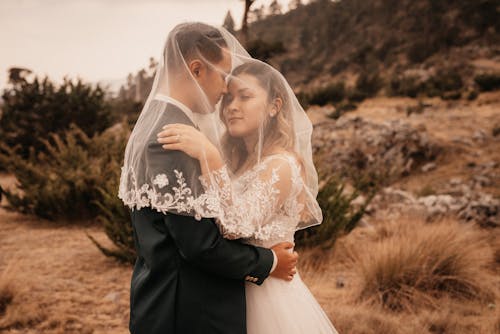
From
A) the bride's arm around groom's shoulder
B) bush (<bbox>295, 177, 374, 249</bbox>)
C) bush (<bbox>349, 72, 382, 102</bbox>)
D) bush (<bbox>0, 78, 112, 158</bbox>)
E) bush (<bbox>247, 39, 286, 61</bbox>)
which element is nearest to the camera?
the bride's arm around groom's shoulder

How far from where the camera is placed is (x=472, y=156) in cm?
1130

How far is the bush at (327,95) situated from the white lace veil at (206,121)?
21245mm

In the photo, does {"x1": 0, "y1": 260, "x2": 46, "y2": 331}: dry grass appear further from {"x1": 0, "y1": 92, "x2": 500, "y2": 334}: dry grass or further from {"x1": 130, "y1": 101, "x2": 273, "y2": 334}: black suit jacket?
{"x1": 130, "y1": 101, "x2": 273, "y2": 334}: black suit jacket

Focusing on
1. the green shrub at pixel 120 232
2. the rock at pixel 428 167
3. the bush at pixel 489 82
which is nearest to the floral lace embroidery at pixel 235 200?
the green shrub at pixel 120 232

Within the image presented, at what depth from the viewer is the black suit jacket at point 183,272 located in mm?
1547

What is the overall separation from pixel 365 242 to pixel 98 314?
363 cm

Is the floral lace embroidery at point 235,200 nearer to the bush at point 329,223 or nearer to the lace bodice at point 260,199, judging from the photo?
the lace bodice at point 260,199

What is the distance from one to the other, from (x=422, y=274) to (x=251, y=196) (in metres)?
3.01

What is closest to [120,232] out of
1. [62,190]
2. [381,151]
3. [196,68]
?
[62,190]

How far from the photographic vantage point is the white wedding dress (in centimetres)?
178

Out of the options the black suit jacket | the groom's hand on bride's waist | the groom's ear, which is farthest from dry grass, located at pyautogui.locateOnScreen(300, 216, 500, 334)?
the groom's ear

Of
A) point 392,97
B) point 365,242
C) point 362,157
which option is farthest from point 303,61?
point 365,242

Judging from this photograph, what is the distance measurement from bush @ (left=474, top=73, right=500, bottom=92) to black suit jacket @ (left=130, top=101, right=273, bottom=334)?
21378mm

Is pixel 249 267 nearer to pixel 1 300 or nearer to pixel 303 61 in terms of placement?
pixel 1 300
